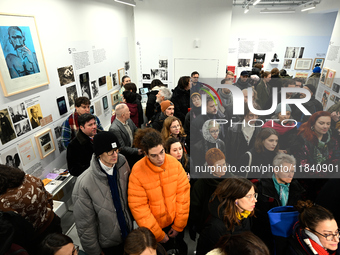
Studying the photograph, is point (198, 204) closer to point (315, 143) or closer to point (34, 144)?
point (315, 143)

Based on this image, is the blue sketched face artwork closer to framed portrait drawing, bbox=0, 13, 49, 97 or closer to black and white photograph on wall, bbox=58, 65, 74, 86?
framed portrait drawing, bbox=0, 13, 49, 97

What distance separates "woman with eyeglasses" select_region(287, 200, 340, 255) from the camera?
57.5 inches

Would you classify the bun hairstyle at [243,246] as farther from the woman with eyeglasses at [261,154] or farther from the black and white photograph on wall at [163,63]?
the black and white photograph on wall at [163,63]

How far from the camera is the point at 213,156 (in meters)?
2.10

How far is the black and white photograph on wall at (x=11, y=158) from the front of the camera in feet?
7.33

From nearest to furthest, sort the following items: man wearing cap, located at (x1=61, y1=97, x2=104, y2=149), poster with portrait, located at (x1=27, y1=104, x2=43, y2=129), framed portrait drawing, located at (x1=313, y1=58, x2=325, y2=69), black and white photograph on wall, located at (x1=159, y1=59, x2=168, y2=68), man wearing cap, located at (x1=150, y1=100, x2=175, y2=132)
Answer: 1. poster with portrait, located at (x1=27, y1=104, x2=43, y2=129)
2. man wearing cap, located at (x1=61, y1=97, x2=104, y2=149)
3. man wearing cap, located at (x1=150, y1=100, x2=175, y2=132)
4. black and white photograph on wall, located at (x1=159, y1=59, x2=168, y2=68)
5. framed portrait drawing, located at (x1=313, y1=58, x2=325, y2=69)

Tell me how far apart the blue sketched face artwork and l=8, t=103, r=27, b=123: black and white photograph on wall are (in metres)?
0.34

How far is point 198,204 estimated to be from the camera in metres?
1.99

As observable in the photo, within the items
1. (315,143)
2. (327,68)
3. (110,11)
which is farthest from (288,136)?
(110,11)

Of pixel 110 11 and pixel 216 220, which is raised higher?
pixel 110 11

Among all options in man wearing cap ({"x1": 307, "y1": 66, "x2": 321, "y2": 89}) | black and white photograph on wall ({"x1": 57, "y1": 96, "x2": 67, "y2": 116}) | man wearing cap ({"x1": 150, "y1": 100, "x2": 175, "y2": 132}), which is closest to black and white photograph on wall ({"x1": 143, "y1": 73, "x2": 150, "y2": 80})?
man wearing cap ({"x1": 150, "y1": 100, "x2": 175, "y2": 132})

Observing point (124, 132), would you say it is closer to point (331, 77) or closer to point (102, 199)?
point (102, 199)

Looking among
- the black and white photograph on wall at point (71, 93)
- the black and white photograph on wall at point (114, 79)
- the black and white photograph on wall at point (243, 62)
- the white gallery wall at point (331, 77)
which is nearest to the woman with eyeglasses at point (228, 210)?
the black and white photograph on wall at point (71, 93)

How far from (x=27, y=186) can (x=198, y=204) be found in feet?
5.04
